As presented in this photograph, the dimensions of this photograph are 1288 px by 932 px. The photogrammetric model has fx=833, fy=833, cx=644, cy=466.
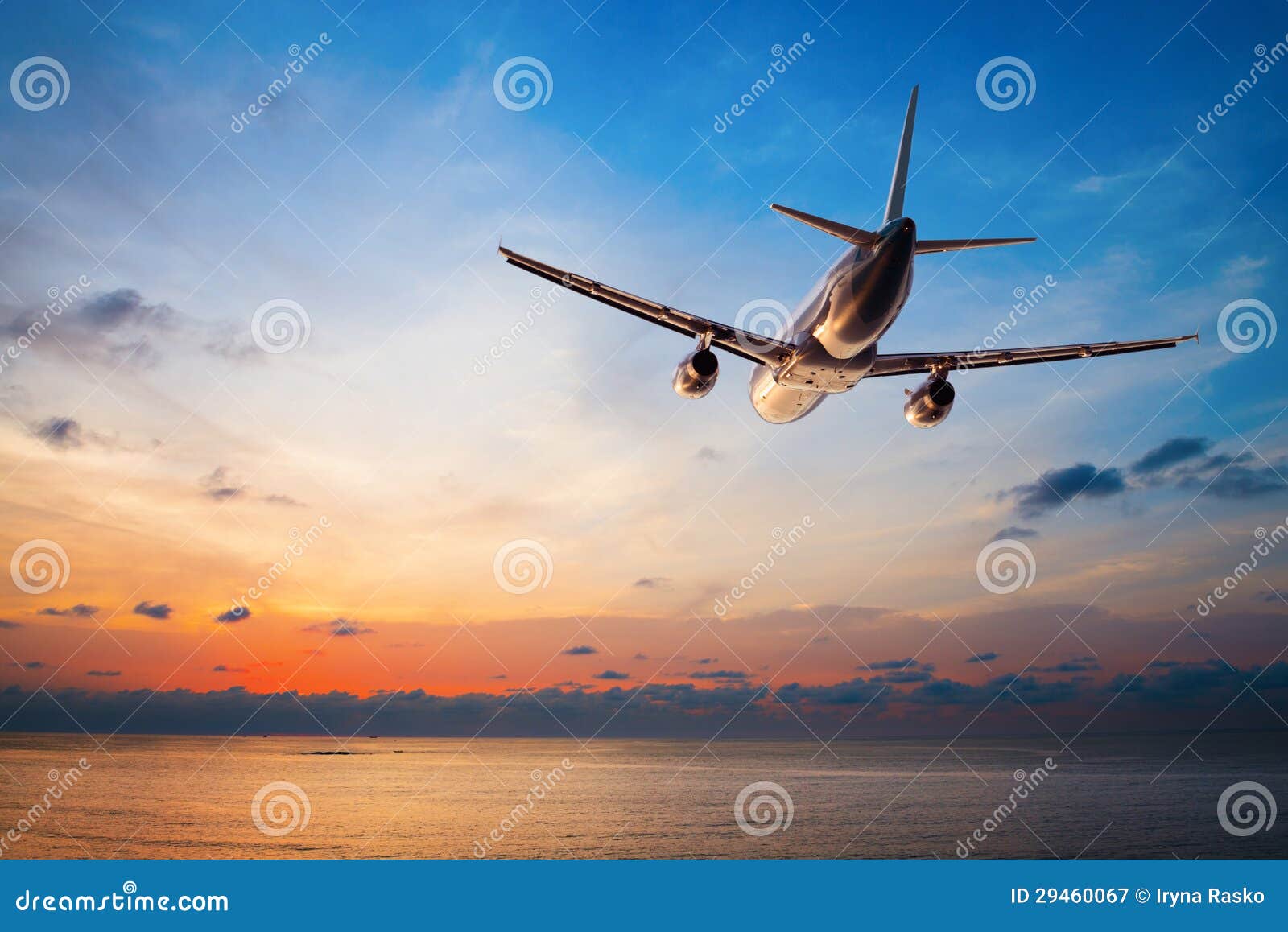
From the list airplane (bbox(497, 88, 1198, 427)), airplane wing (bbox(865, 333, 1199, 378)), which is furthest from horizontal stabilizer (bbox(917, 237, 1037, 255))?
airplane wing (bbox(865, 333, 1199, 378))

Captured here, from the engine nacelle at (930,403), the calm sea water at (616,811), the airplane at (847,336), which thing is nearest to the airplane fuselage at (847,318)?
the airplane at (847,336)

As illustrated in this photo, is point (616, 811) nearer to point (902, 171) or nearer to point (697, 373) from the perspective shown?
point (697, 373)

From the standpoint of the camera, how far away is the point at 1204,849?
58.2 m

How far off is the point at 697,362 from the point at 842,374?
4.91 meters

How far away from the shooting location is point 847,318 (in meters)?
22.9

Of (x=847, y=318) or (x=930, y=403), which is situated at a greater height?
(x=930, y=403)

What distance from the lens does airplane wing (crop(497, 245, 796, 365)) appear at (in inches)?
917

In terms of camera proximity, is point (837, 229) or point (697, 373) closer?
point (837, 229)

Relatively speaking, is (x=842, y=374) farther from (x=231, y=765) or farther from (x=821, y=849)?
→ (x=231, y=765)

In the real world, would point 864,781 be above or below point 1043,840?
above

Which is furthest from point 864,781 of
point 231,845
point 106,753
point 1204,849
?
point 106,753

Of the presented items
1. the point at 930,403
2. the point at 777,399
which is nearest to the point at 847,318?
the point at 930,403

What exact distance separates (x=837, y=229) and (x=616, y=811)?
67.7m

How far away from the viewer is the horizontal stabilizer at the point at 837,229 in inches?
766
